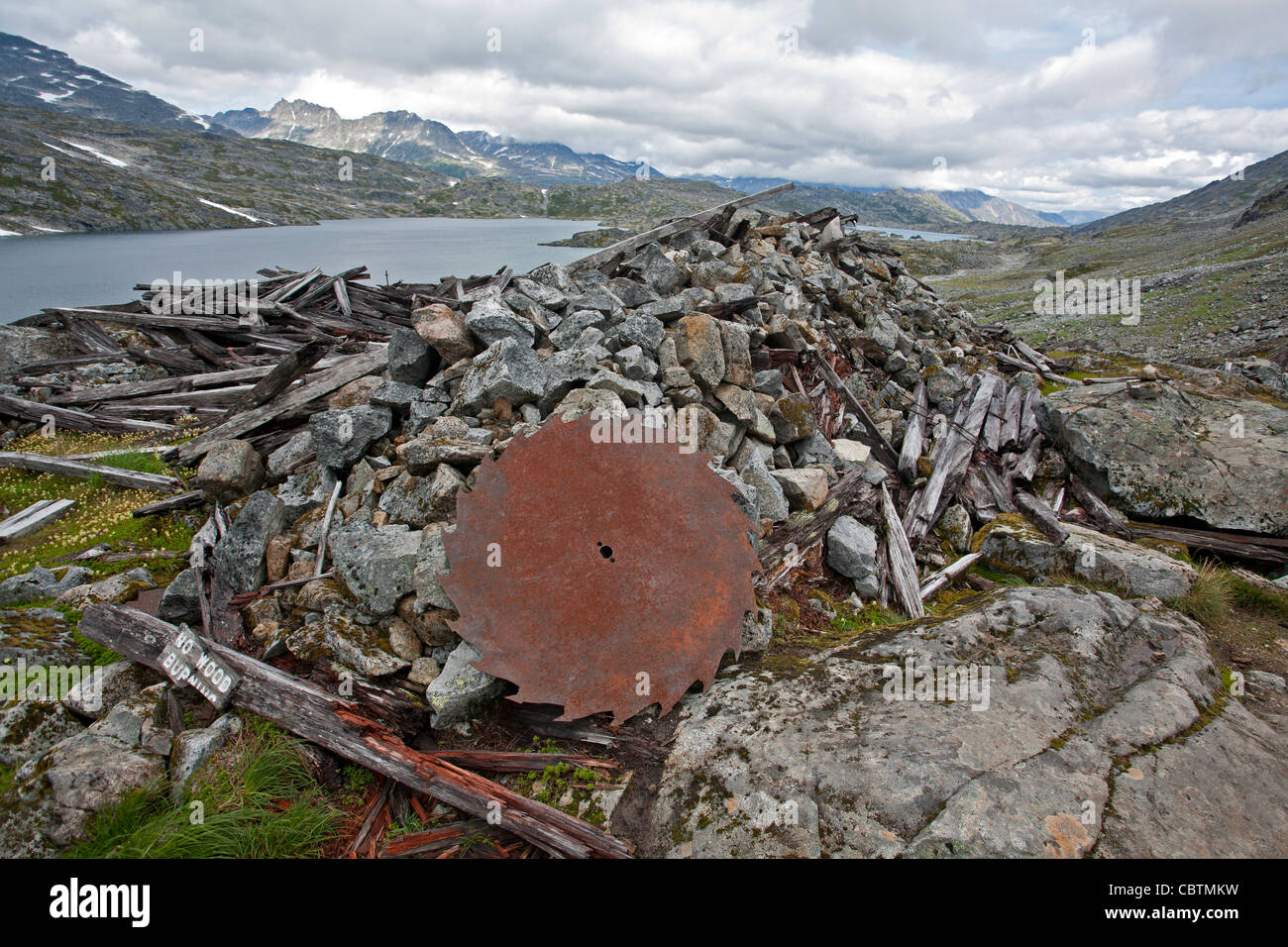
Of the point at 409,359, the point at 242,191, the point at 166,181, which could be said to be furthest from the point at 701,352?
the point at 242,191

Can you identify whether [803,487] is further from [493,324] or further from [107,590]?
[107,590]

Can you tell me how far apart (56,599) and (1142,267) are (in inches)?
2483

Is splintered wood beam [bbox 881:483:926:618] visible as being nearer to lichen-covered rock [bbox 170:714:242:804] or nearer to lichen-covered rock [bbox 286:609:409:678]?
lichen-covered rock [bbox 286:609:409:678]

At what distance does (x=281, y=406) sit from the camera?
838 centimetres

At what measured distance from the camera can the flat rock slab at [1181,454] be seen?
8.59 meters

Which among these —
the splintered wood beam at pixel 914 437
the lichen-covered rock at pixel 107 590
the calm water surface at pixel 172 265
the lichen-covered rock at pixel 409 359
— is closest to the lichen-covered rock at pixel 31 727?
the lichen-covered rock at pixel 107 590

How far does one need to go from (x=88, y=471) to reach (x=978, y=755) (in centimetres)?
1181

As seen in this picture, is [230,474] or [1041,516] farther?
[1041,516]

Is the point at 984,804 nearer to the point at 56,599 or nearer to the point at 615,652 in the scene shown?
the point at 615,652

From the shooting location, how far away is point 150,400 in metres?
10.9

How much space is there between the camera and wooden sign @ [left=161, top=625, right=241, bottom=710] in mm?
4504

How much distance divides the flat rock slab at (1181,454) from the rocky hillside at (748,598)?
0.17ft
